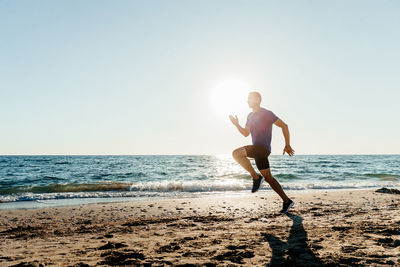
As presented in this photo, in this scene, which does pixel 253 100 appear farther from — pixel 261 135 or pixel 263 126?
pixel 261 135

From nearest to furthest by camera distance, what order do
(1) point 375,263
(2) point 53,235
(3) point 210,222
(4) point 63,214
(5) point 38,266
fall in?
(1) point 375,263
(5) point 38,266
(2) point 53,235
(3) point 210,222
(4) point 63,214

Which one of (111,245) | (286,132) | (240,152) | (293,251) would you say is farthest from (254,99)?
(111,245)

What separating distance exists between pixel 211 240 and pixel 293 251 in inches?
42.1

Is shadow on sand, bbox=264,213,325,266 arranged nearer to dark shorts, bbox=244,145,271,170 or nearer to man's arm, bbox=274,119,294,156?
dark shorts, bbox=244,145,271,170

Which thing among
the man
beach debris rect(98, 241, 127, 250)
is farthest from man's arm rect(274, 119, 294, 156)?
beach debris rect(98, 241, 127, 250)

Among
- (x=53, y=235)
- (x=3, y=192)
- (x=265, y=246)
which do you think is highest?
(x=265, y=246)

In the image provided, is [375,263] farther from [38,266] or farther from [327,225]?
[38,266]

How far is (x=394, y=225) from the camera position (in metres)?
4.41

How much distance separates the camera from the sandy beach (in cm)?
306

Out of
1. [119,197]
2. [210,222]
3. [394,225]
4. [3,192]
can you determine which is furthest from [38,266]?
[3,192]

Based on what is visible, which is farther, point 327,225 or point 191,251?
point 327,225

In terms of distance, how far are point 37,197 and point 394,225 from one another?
11680mm

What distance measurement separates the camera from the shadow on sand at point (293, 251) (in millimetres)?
2885

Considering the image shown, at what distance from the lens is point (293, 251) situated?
3.24m
